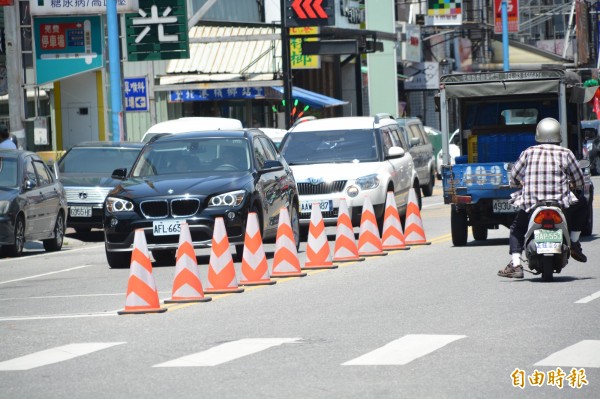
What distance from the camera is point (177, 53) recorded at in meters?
35.6

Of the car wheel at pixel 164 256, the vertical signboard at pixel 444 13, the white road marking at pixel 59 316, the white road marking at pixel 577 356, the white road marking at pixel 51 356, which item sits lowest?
the car wheel at pixel 164 256

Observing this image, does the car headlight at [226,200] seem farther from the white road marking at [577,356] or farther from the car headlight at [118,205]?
the white road marking at [577,356]

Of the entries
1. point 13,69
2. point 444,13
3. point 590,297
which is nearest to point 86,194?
point 13,69

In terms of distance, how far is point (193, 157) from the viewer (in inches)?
770

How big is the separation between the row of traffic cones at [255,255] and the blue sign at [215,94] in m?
22.9

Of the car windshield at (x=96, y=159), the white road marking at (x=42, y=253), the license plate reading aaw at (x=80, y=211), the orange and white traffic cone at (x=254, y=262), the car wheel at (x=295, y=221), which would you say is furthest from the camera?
the car windshield at (x=96, y=159)

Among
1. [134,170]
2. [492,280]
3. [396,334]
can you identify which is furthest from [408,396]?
[134,170]

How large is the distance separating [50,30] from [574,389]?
2774 cm

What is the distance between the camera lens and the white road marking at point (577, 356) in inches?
370

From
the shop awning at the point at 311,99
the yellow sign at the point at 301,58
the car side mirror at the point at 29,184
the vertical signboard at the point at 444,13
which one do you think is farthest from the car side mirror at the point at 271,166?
the vertical signboard at the point at 444,13

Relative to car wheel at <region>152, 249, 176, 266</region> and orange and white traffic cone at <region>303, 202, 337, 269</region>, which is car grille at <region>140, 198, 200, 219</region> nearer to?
car wheel at <region>152, 249, 176, 266</region>

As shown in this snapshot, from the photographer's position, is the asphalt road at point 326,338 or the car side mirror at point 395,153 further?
the car side mirror at point 395,153

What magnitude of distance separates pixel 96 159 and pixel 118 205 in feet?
32.1

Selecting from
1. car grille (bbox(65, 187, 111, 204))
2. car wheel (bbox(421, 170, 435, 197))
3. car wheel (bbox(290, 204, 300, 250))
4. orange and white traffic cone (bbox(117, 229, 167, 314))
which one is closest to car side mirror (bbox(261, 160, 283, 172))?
car wheel (bbox(290, 204, 300, 250))
